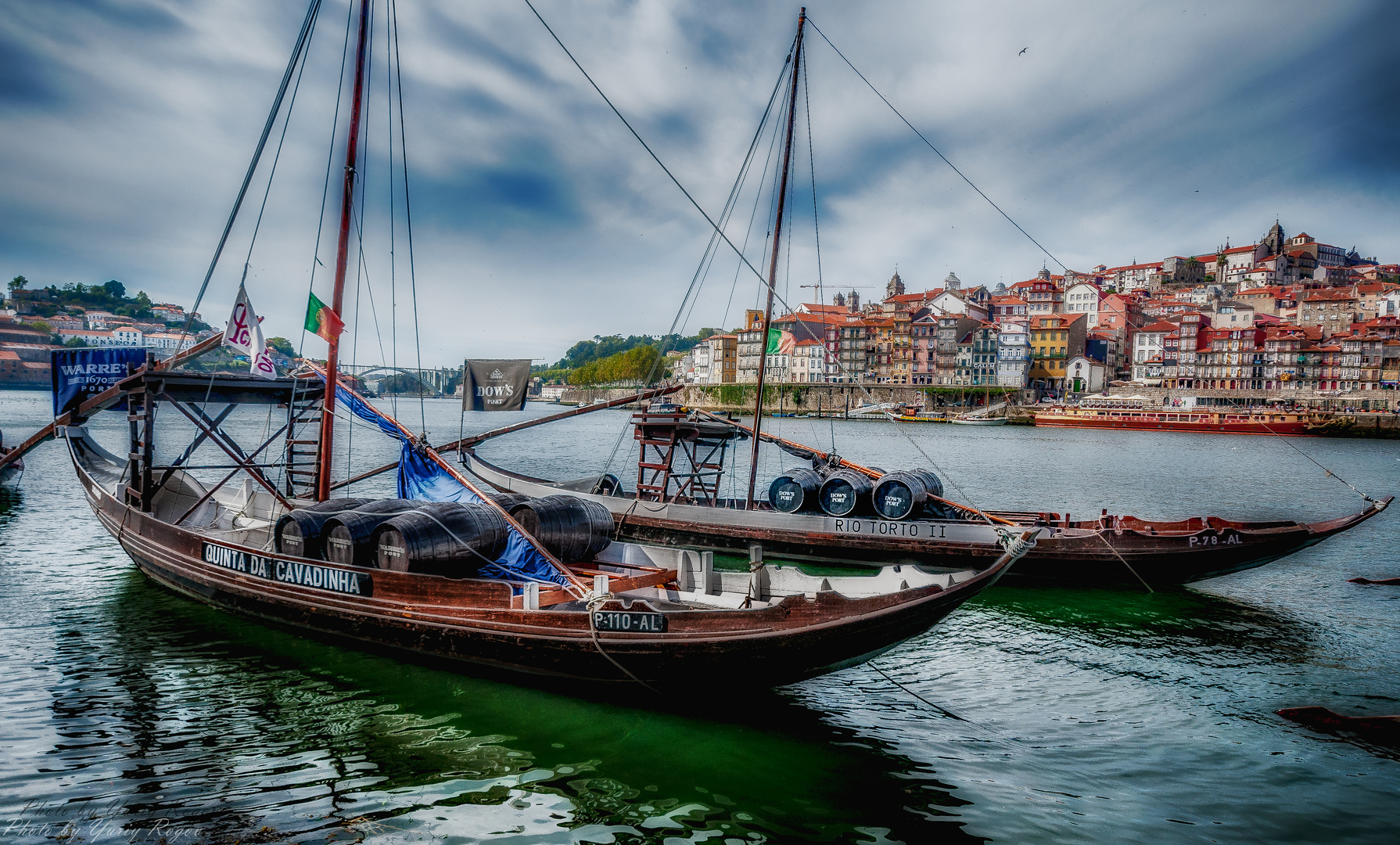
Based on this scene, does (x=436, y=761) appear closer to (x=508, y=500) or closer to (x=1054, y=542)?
(x=508, y=500)

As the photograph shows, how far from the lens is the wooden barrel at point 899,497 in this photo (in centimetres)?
1869

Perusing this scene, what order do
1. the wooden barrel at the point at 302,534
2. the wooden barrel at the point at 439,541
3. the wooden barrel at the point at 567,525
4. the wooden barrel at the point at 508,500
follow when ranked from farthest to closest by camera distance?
the wooden barrel at the point at 508,500 → the wooden barrel at the point at 567,525 → the wooden barrel at the point at 302,534 → the wooden barrel at the point at 439,541

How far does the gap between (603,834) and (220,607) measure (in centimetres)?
971

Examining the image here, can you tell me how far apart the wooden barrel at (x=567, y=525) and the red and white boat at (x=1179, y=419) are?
309ft

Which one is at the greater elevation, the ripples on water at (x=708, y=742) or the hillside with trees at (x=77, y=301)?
the hillside with trees at (x=77, y=301)

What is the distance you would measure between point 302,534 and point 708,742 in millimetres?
7264

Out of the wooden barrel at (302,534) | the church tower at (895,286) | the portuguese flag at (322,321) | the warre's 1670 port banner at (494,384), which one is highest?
the church tower at (895,286)

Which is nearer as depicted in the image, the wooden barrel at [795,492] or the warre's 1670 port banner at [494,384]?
the warre's 1670 port banner at [494,384]

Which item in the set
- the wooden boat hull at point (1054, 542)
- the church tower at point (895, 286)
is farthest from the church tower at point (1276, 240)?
the wooden boat hull at point (1054, 542)

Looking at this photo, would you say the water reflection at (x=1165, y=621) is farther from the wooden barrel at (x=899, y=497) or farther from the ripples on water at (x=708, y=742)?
the wooden barrel at (x=899, y=497)

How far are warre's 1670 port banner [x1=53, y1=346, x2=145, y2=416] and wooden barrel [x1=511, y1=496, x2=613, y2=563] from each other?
13.6 metres

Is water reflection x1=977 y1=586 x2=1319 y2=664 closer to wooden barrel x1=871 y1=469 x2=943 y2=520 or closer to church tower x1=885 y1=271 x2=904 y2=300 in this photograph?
wooden barrel x1=871 y1=469 x2=943 y2=520

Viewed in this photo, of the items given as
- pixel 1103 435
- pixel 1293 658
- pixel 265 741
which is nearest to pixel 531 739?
pixel 265 741

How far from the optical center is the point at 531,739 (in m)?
9.17
